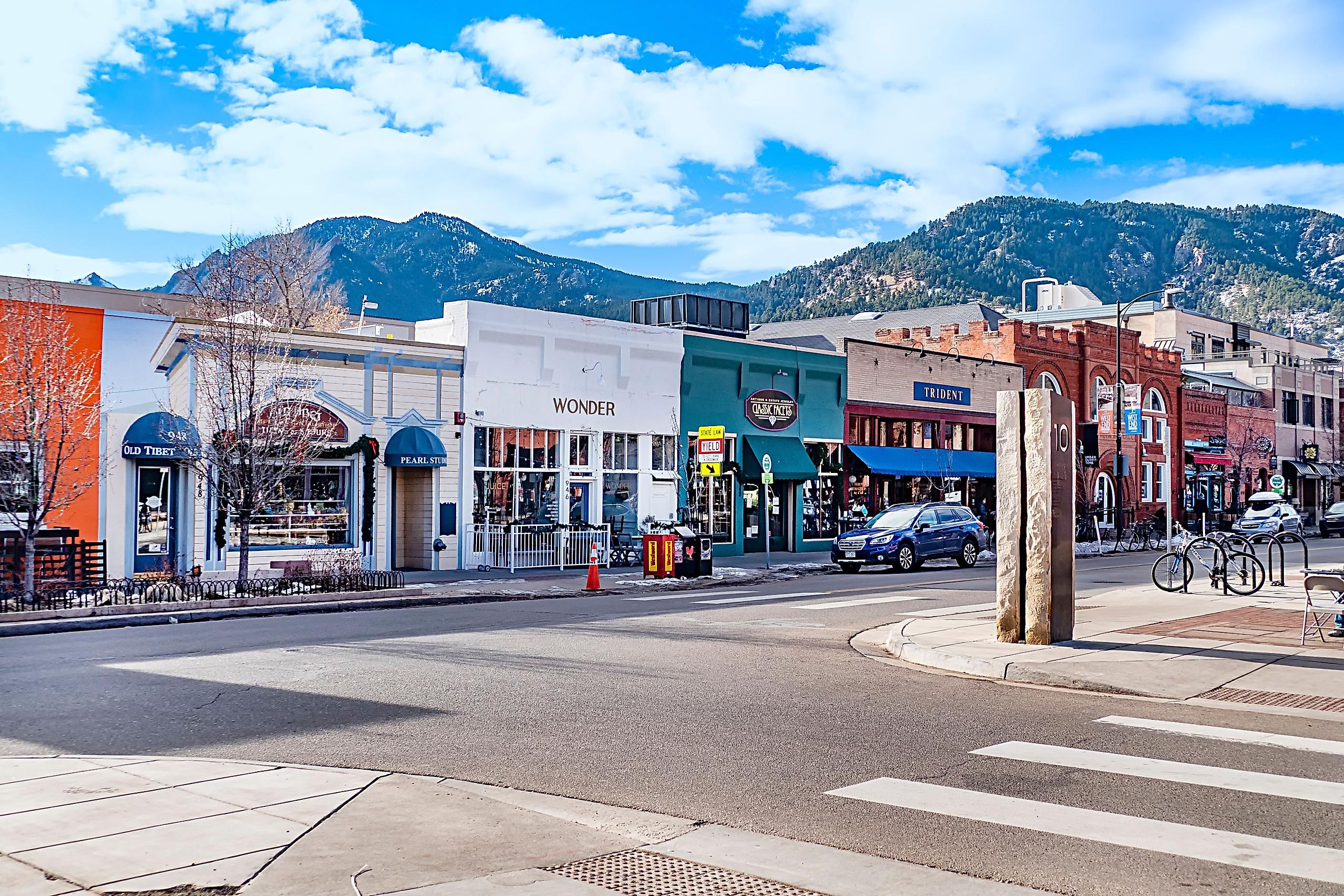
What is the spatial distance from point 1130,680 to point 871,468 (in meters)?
29.3

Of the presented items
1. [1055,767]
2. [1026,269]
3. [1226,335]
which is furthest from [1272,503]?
[1026,269]

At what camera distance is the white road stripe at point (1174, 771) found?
271 inches

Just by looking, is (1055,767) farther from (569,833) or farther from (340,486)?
(340,486)

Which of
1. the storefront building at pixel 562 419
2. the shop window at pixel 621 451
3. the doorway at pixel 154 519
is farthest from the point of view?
the shop window at pixel 621 451

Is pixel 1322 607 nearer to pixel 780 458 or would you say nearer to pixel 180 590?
pixel 180 590

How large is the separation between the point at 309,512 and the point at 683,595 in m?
9.26

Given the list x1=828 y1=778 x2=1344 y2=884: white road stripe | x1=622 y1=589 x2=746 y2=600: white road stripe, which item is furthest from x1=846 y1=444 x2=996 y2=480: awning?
x1=828 y1=778 x2=1344 y2=884: white road stripe

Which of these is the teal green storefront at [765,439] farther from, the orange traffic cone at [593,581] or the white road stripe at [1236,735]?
the white road stripe at [1236,735]

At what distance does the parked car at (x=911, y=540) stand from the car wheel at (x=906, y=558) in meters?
0.01

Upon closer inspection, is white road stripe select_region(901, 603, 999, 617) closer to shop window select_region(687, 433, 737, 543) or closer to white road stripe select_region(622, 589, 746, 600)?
white road stripe select_region(622, 589, 746, 600)

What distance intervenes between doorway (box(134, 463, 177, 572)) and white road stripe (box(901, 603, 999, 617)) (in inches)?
598

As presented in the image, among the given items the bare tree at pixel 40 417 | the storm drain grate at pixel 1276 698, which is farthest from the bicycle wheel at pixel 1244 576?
the bare tree at pixel 40 417

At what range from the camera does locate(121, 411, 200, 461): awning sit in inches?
923

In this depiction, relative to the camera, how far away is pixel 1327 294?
151 metres
